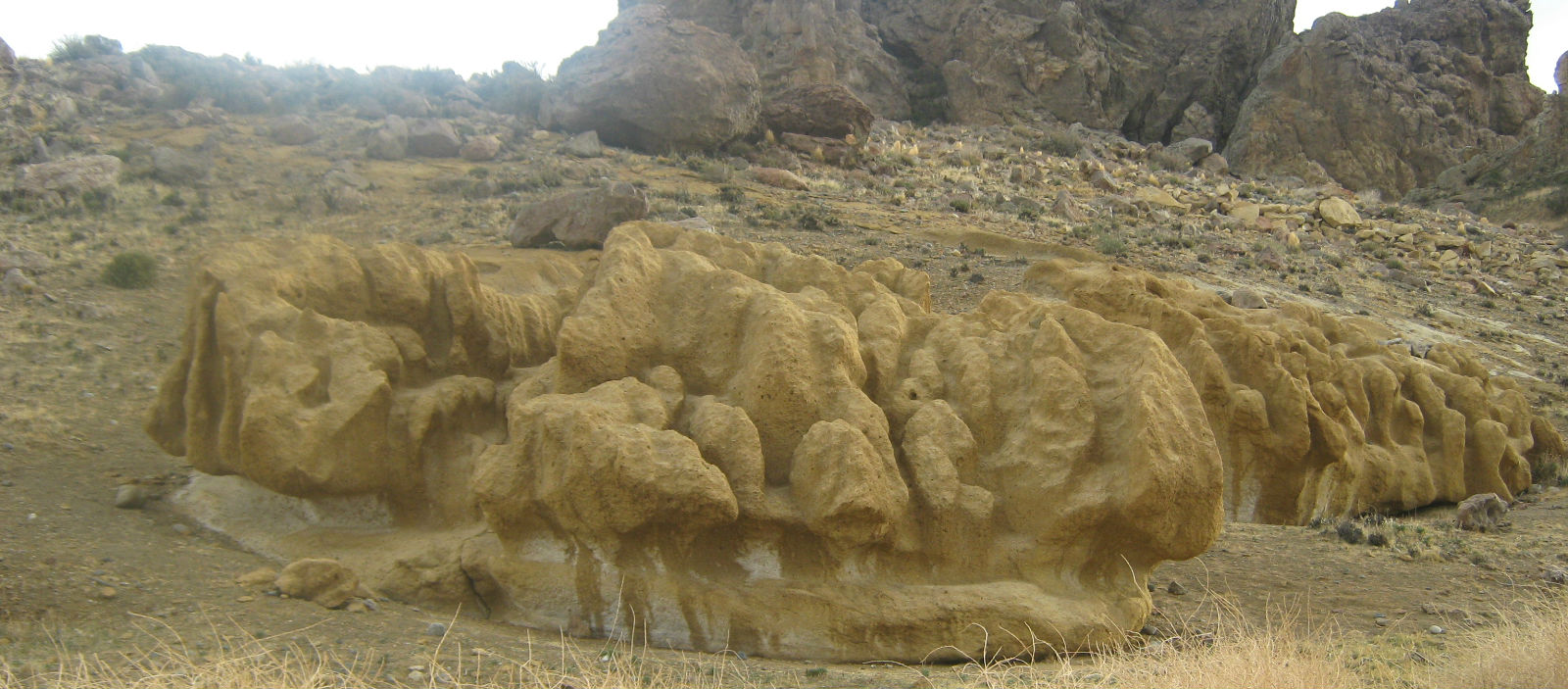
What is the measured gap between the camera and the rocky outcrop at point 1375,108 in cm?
3559

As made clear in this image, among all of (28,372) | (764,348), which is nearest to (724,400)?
(764,348)

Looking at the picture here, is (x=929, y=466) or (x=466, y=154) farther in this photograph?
(x=466, y=154)

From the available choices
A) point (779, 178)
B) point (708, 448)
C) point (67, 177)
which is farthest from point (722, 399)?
point (779, 178)

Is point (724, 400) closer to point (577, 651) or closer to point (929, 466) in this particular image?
point (929, 466)

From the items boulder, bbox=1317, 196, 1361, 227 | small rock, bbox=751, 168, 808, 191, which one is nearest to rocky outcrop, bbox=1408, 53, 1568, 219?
boulder, bbox=1317, 196, 1361, 227

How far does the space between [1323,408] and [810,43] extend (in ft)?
99.4

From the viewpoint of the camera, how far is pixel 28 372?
307 inches

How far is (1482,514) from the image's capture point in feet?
25.7

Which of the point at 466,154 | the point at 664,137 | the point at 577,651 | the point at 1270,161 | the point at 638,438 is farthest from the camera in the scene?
the point at 1270,161

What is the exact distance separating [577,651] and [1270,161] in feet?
123

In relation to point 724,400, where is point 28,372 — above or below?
below

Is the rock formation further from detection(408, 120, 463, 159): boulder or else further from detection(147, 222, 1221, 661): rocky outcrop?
detection(408, 120, 463, 159): boulder

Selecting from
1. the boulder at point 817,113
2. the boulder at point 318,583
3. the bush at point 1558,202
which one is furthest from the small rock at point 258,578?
the bush at point 1558,202

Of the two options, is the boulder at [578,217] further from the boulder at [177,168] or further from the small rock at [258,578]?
the small rock at [258,578]
